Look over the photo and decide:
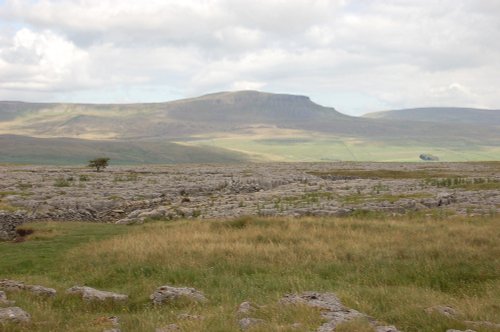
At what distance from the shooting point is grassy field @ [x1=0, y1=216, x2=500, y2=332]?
13.0 meters

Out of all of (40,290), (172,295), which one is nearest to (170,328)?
(172,295)

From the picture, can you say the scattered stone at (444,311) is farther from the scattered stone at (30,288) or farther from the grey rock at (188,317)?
the scattered stone at (30,288)

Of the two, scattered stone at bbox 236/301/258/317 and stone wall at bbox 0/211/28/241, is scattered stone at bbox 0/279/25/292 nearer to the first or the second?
scattered stone at bbox 236/301/258/317

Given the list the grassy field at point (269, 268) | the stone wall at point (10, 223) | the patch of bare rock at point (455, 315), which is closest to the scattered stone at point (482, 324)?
the patch of bare rock at point (455, 315)

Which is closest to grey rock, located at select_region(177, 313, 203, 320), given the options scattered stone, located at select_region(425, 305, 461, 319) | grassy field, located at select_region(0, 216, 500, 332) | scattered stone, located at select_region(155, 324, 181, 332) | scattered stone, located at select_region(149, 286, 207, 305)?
grassy field, located at select_region(0, 216, 500, 332)

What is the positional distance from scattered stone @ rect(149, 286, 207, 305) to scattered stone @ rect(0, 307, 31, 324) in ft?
11.7

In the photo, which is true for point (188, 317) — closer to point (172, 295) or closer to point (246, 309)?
point (246, 309)

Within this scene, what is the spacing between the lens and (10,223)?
35500 millimetres

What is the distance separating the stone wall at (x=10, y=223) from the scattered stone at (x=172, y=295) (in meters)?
20.1

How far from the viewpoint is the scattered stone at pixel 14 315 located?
40.7 feet

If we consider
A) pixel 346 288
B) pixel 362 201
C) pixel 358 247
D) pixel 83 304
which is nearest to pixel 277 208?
pixel 362 201

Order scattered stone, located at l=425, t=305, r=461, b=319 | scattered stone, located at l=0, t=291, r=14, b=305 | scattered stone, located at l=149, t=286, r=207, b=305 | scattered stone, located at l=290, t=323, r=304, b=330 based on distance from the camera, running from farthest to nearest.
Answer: scattered stone, located at l=149, t=286, r=207, b=305 < scattered stone, located at l=0, t=291, r=14, b=305 < scattered stone, located at l=425, t=305, r=461, b=319 < scattered stone, located at l=290, t=323, r=304, b=330

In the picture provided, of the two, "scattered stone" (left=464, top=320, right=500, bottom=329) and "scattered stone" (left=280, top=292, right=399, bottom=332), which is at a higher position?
"scattered stone" (left=464, top=320, right=500, bottom=329)

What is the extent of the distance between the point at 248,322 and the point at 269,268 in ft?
26.1
